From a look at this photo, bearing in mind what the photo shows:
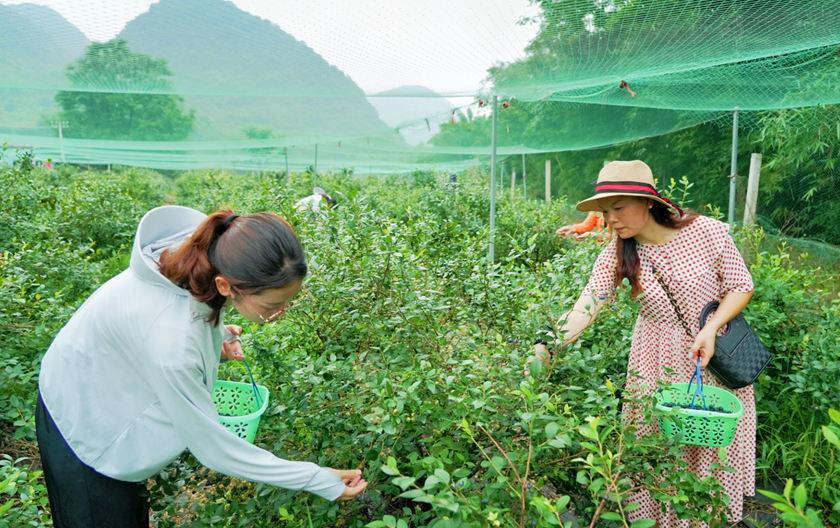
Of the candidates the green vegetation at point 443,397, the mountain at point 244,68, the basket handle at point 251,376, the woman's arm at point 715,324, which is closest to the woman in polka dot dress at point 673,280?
the woman's arm at point 715,324

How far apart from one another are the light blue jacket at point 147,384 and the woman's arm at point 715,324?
1234 mm

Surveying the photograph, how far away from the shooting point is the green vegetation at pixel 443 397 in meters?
1.36

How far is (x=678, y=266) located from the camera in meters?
2.03

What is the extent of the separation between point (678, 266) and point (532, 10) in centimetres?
272

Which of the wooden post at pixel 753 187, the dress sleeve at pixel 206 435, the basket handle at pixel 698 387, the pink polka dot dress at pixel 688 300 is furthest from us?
the wooden post at pixel 753 187

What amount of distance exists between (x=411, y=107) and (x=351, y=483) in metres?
6.87

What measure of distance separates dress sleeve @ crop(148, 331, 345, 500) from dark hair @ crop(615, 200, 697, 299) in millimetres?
1240

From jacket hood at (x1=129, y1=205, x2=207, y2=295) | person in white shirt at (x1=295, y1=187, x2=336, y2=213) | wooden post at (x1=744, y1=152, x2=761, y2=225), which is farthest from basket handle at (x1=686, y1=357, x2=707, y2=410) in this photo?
wooden post at (x1=744, y1=152, x2=761, y2=225)

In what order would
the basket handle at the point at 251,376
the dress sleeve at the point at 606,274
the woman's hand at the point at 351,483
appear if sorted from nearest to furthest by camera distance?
the woman's hand at the point at 351,483, the basket handle at the point at 251,376, the dress sleeve at the point at 606,274

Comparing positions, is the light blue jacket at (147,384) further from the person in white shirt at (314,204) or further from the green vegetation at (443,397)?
the person in white shirt at (314,204)

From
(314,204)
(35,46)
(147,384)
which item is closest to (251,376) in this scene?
(147,384)

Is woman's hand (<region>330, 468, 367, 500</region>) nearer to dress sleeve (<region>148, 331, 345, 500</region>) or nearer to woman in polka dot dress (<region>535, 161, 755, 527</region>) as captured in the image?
dress sleeve (<region>148, 331, 345, 500</region>)

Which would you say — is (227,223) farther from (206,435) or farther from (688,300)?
(688,300)

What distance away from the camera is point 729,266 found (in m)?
2.00
